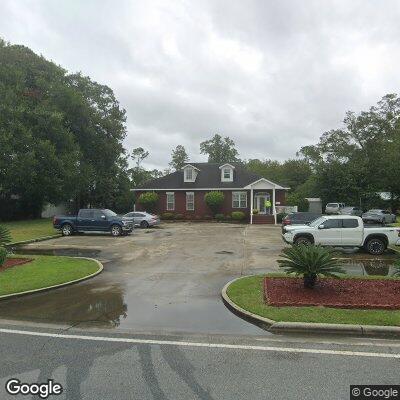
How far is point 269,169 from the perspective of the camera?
78.4 m

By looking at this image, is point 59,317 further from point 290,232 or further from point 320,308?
point 290,232

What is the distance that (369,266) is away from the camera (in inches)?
567

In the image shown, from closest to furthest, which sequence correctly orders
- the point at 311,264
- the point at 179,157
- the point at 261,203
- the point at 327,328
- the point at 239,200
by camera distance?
1. the point at 327,328
2. the point at 311,264
3. the point at 261,203
4. the point at 239,200
5. the point at 179,157

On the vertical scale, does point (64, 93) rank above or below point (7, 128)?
above

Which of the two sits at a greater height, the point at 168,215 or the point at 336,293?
the point at 168,215

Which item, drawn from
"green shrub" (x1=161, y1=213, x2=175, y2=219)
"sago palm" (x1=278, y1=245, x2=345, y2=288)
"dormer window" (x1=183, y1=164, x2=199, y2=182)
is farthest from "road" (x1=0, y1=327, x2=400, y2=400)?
"dormer window" (x1=183, y1=164, x2=199, y2=182)

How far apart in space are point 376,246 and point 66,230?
18160 millimetres

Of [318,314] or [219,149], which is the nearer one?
[318,314]

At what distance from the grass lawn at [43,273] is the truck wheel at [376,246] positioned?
11.4 m

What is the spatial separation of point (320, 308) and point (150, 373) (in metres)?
4.19

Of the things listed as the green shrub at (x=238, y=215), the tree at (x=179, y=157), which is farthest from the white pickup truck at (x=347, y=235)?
the tree at (x=179, y=157)

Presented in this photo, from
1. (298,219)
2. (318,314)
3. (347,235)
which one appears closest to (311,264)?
(318,314)

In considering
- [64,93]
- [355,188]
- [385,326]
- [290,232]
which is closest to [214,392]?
[385,326]

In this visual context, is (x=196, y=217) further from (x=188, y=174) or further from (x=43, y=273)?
(x=43, y=273)
